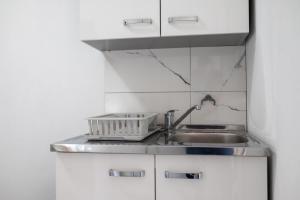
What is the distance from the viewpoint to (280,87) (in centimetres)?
95

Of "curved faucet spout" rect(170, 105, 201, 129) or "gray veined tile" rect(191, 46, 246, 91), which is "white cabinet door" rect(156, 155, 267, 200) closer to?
"curved faucet spout" rect(170, 105, 201, 129)

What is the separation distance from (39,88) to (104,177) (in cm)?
96

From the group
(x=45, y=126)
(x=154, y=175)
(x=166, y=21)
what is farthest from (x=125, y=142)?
(x=45, y=126)

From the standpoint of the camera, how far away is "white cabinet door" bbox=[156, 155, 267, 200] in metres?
1.06

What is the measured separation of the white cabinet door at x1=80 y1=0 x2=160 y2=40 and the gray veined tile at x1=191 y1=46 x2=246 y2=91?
410 mm

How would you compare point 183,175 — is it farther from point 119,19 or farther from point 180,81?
point 119,19

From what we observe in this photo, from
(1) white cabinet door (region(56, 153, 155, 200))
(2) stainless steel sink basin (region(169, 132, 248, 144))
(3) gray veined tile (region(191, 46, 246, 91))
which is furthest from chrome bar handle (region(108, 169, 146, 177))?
(3) gray veined tile (region(191, 46, 246, 91))

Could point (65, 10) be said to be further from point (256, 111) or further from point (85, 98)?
point (256, 111)

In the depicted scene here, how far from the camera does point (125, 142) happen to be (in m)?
1.24

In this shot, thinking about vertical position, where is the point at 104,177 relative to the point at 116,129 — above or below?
below

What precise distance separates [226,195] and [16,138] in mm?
1454

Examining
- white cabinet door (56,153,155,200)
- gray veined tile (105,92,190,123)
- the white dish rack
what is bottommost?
white cabinet door (56,153,155,200)

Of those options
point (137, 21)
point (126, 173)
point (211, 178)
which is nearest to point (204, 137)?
point (211, 178)

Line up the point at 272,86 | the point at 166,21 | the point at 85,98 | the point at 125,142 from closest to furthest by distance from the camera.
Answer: the point at 272,86 < the point at 125,142 < the point at 166,21 < the point at 85,98
